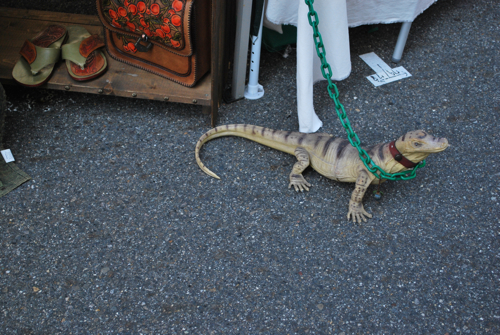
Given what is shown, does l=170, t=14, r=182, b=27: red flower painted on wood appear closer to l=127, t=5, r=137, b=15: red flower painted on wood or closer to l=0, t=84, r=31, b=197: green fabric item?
l=127, t=5, r=137, b=15: red flower painted on wood

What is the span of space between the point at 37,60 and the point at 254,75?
1.54 meters

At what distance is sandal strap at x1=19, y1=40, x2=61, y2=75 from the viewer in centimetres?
281

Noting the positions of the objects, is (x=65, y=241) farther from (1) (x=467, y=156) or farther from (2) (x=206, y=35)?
(1) (x=467, y=156)

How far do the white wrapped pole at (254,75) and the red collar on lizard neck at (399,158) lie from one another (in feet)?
3.96

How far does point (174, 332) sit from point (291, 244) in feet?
2.64

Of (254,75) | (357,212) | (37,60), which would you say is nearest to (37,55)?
(37,60)

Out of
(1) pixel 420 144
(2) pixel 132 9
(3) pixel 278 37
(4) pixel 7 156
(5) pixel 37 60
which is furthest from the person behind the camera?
(3) pixel 278 37

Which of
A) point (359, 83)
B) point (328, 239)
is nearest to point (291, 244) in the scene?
point (328, 239)

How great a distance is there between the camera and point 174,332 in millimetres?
2035

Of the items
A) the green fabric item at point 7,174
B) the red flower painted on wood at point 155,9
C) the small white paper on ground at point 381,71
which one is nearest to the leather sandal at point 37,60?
the green fabric item at point 7,174

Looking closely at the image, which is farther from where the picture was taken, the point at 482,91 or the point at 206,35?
the point at 482,91

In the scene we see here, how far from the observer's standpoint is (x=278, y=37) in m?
3.46

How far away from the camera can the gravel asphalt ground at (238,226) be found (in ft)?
6.93

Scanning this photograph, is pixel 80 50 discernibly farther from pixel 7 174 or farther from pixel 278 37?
pixel 278 37
